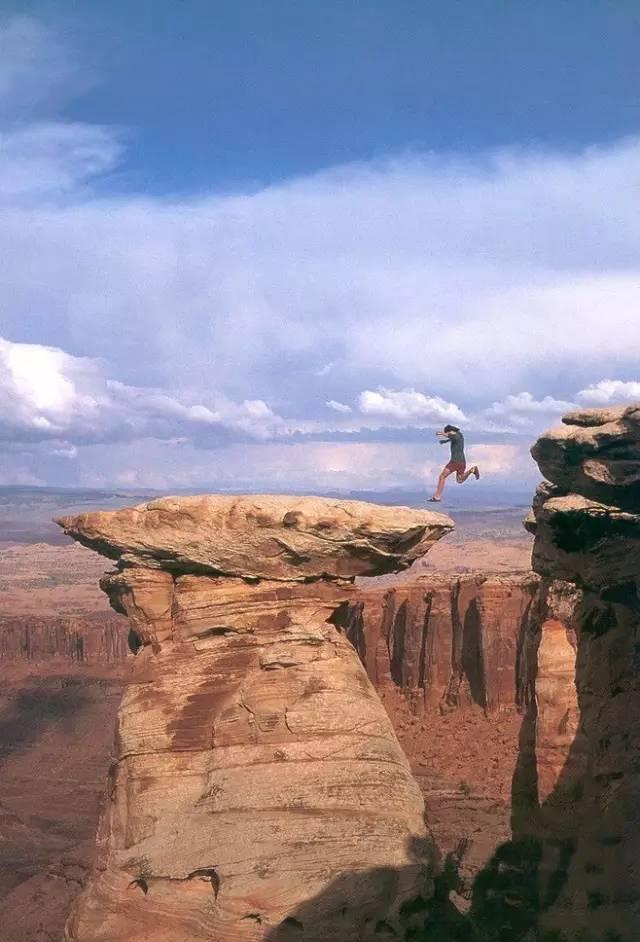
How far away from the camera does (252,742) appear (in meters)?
12.7

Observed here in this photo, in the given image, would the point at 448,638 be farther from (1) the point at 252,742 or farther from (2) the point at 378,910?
(2) the point at 378,910

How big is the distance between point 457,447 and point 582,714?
5784 millimetres

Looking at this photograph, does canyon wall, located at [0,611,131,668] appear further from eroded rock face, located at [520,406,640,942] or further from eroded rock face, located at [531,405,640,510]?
eroded rock face, located at [531,405,640,510]

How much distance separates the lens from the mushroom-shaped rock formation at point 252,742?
38.6 feet

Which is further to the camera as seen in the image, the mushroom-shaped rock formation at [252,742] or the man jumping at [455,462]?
the man jumping at [455,462]

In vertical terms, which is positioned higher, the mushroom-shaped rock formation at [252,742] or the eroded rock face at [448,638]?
the mushroom-shaped rock formation at [252,742]

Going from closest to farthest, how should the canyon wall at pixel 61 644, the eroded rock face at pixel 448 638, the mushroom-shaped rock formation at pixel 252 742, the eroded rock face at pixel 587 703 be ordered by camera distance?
the mushroom-shaped rock formation at pixel 252 742, the eroded rock face at pixel 587 703, the eroded rock face at pixel 448 638, the canyon wall at pixel 61 644

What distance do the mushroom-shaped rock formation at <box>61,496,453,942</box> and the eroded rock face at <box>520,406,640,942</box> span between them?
2.29m

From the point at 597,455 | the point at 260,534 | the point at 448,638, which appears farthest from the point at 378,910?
the point at 448,638

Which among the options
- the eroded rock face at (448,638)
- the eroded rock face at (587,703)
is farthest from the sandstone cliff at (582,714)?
the eroded rock face at (448,638)

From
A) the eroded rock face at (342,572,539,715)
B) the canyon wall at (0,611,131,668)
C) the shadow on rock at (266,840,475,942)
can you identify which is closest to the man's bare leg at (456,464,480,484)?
the shadow on rock at (266,840,475,942)

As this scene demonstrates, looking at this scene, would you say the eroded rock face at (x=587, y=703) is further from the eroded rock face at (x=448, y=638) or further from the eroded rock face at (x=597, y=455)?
the eroded rock face at (x=448, y=638)

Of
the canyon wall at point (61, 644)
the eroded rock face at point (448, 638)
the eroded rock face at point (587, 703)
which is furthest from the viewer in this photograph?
the canyon wall at point (61, 644)

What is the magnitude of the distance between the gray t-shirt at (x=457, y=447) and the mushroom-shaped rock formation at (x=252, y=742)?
430 cm
